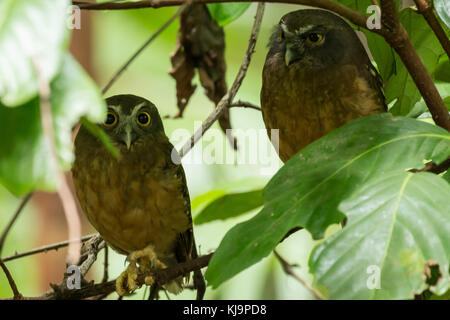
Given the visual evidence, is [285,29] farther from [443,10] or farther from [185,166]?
[185,166]

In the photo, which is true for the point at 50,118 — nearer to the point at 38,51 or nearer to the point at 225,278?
the point at 38,51

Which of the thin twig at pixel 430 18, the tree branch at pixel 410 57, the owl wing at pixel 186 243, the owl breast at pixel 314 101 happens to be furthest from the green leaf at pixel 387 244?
the owl wing at pixel 186 243

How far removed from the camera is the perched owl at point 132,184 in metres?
2.71

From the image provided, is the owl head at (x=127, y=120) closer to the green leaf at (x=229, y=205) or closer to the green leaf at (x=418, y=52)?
the green leaf at (x=229, y=205)

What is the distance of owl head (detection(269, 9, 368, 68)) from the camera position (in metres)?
2.68

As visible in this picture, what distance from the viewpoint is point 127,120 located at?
2.75 meters

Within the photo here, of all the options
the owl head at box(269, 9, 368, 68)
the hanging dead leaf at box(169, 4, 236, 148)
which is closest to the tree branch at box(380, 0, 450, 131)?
the owl head at box(269, 9, 368, 68)

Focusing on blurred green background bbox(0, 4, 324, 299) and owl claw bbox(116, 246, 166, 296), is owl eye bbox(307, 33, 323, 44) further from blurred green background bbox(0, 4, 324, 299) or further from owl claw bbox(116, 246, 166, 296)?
owl claw bbox(116, 246, 166, 296)

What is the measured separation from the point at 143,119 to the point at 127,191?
356 millimetres

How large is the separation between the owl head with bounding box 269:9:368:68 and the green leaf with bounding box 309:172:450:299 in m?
1.24

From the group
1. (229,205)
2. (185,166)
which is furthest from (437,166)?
(185,166)

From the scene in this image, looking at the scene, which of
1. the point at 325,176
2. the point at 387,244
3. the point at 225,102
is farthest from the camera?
the point at 225,102

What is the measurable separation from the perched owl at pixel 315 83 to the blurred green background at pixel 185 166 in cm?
39
